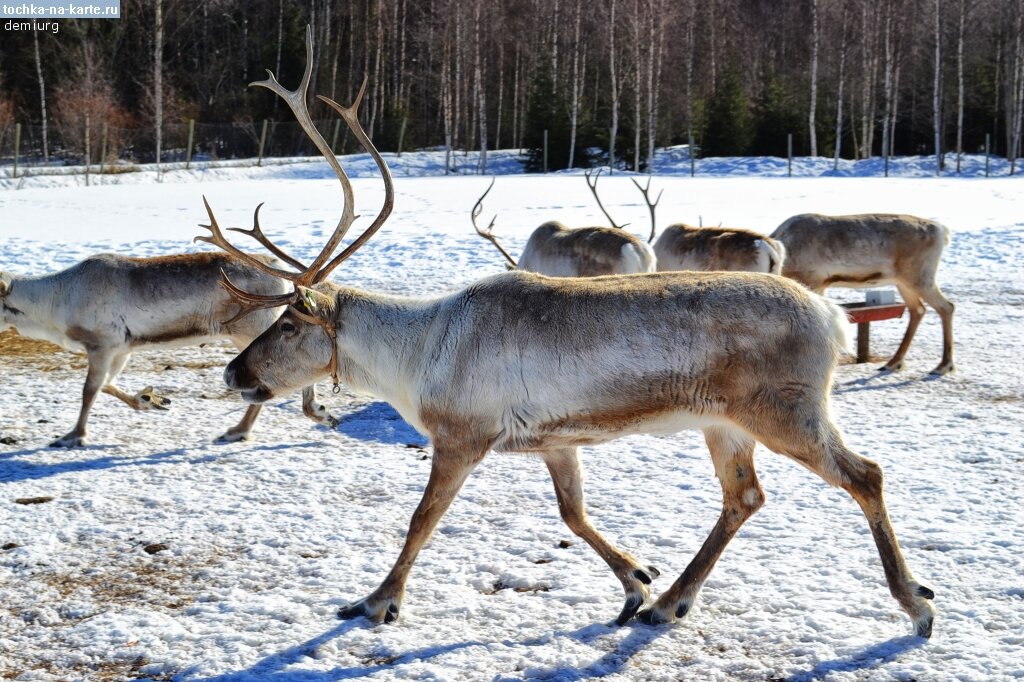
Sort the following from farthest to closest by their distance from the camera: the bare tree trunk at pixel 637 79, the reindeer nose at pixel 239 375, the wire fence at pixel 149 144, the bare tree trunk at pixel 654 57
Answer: the bare tree trunk at pixel 654 57
the bare tree trunk at pixel 637 79
the wire fence at pixel 149 144
the reindeer nose at pixel 239 375

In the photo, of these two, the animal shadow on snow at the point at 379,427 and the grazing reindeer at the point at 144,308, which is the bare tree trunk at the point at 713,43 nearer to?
the animal shadow on snow at the point at 379,427

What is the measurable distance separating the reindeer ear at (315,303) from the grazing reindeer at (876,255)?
581 cm

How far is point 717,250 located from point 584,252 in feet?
3.52

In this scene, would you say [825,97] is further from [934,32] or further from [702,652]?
[702,652]

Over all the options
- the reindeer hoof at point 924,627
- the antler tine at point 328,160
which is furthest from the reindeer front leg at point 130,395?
the reindeer hoof at point 924,627

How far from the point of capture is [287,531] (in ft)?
16.5

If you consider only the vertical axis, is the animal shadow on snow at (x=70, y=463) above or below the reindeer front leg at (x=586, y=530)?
below

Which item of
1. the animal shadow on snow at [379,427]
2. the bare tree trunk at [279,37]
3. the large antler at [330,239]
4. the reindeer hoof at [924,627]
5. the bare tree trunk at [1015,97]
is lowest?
the reindeer hoof at [924,627]

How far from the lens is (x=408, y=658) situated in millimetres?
3742

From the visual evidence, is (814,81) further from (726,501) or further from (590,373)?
(590,373)

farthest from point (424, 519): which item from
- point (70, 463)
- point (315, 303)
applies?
point (70, 463)

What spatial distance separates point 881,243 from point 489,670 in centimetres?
674

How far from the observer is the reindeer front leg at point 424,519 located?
13.3ft

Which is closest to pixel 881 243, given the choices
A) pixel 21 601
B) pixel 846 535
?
pixel 846 535
